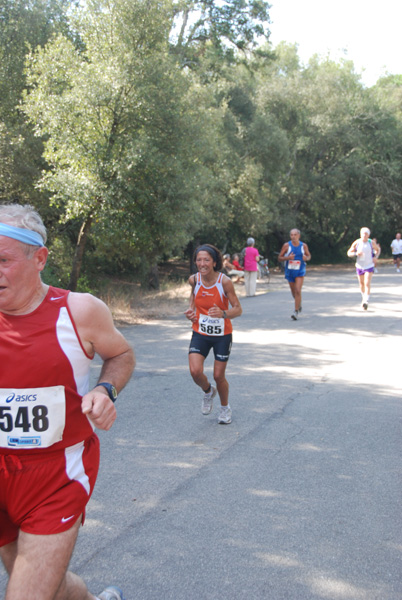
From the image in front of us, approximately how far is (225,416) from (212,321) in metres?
0.98

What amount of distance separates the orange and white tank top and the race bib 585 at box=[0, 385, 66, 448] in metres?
4.15

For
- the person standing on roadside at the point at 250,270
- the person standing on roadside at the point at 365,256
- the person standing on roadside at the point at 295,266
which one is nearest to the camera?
the person standing on roadside at the point at 295,266

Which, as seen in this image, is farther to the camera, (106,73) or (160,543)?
(106,73)

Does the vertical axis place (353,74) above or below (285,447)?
above

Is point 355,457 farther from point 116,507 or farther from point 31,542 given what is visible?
point 31,542

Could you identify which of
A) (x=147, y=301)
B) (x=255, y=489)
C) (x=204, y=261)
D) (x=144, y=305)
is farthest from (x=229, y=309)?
(x=147, y=301)

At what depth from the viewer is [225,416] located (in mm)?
6293

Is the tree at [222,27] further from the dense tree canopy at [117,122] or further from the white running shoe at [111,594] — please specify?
the white running shoe at [111,594]

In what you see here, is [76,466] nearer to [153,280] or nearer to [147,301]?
[147,301]

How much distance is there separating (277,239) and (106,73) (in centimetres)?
2731

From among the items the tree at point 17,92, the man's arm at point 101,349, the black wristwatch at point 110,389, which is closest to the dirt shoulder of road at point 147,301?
the tree at point 17,92

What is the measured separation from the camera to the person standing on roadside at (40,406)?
2.29 metres

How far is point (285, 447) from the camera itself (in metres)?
5.51

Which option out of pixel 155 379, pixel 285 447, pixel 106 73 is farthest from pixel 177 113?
pixel 285 447
